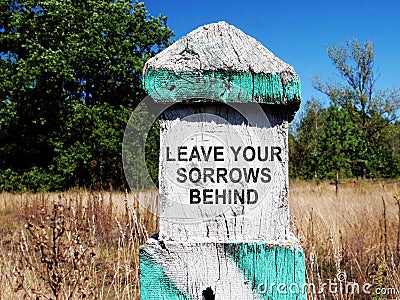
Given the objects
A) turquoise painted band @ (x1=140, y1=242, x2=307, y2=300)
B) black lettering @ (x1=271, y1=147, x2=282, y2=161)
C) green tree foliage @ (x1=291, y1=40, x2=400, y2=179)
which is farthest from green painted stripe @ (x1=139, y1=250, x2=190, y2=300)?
green tree foliage @ (x1=291, y1=40, x2=400, y2=179)

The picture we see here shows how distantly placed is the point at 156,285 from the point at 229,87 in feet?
1.52

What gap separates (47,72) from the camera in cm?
1584

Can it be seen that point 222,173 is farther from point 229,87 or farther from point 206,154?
point 229,87

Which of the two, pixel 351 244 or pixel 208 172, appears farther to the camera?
pixel 351 244

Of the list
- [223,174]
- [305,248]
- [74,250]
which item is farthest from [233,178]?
[305,248]

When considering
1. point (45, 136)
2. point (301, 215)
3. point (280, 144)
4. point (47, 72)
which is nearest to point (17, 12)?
point (47, 72)

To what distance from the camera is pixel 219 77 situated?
906 mm

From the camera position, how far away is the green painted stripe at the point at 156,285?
0.91 meters

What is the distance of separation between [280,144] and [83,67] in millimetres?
17399

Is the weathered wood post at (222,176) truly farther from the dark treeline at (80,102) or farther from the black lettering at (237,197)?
the dark treeline at (80,102)

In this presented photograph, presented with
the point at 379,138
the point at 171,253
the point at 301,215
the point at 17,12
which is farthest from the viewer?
the point at 379,138

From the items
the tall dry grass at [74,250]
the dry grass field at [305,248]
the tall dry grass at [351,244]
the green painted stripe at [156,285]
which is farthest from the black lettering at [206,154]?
the tall dry grass at [351,244]

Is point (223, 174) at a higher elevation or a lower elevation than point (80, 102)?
lower

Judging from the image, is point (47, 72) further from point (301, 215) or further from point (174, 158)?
point (174, 158)
